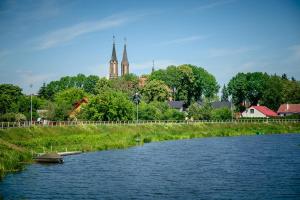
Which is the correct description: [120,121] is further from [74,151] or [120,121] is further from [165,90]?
[165,90]

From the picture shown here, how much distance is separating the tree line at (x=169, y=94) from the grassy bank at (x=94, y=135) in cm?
1266

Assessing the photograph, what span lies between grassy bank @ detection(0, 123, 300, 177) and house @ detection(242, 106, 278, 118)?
33.2 metres

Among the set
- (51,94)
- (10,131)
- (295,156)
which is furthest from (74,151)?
(51,94)

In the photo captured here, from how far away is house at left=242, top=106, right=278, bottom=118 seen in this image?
154250mm

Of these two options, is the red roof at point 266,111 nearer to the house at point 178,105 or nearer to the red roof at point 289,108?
the red roof at point 289,108

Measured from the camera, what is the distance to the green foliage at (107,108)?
100438 millimetres

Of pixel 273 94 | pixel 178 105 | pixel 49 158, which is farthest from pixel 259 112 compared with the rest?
pixel 49 158

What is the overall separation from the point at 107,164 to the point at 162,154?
12686 mm

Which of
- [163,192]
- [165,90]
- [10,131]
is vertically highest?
[165,90]

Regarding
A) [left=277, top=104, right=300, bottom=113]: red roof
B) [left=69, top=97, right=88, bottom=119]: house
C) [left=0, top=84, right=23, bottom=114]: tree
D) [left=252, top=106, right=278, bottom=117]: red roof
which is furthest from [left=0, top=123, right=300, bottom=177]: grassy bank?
[left=0, top=84, right=23, bottom=114]: tree

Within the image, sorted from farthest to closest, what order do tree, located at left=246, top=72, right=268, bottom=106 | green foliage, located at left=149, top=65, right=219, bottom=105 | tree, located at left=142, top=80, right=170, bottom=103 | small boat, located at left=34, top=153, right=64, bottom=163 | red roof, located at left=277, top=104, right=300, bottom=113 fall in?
tree, located at left=246, top=72, right=268, bottom=106 < green foliage, located at left=149, top=65, right=219, bottom=105 < red roof, located at left=277, top=104, right=300, bottom=113 < tree, located at left=142, top=80, right=170, bottom=103 < small boat, located at left=34, top=153, right=64, bottom=163

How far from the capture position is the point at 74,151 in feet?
216

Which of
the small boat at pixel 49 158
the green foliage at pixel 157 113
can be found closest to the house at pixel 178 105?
the green foliage at pixel 157 113

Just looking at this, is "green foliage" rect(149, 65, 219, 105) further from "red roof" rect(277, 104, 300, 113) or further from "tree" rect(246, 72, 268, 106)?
"red roof" rect(277, 104, 300, 113)
